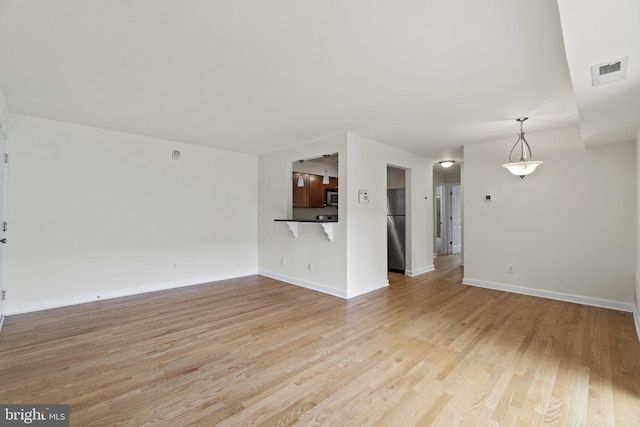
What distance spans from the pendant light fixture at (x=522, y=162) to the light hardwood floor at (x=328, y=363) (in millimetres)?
1761

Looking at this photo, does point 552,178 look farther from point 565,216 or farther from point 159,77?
point 159,77

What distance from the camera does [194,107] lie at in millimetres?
3248

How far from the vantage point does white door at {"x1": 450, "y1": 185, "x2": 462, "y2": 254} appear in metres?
8.80

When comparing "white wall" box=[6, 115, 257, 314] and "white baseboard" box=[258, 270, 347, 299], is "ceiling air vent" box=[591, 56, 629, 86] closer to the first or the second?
"white baseboard" box=[258, 270, 347, 299]

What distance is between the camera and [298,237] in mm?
4953

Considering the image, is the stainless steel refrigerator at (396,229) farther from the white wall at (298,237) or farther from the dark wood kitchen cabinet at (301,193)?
the white wall at (298,237)

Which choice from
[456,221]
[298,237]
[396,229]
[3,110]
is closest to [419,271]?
[396,229]

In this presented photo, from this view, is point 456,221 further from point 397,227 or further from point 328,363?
point 328,363

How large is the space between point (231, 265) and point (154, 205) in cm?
172

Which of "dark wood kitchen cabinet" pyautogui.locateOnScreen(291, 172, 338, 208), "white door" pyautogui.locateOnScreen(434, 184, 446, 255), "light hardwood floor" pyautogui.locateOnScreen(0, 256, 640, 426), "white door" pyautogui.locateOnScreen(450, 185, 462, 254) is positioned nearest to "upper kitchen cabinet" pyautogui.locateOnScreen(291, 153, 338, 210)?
"dark wood kitchen cabinet" pyautogui.locateOnScreen(291, 172, 338, 208)

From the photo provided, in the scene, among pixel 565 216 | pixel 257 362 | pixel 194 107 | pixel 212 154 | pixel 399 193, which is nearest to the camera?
pixel 257 362

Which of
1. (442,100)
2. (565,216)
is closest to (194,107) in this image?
(442,100)

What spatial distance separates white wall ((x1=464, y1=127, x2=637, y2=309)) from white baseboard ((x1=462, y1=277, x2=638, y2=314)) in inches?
0.5

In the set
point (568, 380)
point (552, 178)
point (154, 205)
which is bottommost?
point (568, 380)
